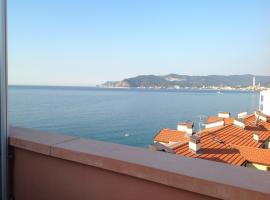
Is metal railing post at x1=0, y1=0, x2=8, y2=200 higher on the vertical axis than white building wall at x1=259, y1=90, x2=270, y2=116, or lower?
higher

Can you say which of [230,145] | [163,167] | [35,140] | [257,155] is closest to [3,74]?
[35,140]

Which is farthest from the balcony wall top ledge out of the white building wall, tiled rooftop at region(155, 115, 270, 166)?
the white building wall

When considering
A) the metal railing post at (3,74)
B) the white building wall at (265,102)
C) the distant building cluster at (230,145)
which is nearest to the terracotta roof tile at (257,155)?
the distant building cluster at (230,145)

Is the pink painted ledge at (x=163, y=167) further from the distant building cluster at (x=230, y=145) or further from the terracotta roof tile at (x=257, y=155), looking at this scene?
the terracotta roof tile at (x=257, y=155)

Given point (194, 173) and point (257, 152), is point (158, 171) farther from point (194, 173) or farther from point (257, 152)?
point (257, 152)

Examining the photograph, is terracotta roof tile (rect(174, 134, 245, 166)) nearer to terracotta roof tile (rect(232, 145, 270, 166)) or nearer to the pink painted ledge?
terracotta roof tile (rect(232, 145, 270, 166))

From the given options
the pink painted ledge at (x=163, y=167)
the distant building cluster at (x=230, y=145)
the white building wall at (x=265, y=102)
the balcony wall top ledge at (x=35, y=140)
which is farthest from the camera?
the white building wall at (x=265, y=102)

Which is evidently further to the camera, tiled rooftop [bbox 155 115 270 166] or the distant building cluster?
tiled rooftop [bbox 155 115 270 166]

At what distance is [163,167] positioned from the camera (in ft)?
3.36

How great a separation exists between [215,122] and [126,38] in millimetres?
18500

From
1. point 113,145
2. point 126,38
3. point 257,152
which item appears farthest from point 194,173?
point 126,38

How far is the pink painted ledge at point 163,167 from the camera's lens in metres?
0.87

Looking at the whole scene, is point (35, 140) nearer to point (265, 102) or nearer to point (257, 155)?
point (257, 155)

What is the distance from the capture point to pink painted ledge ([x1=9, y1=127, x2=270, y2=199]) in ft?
2.87
